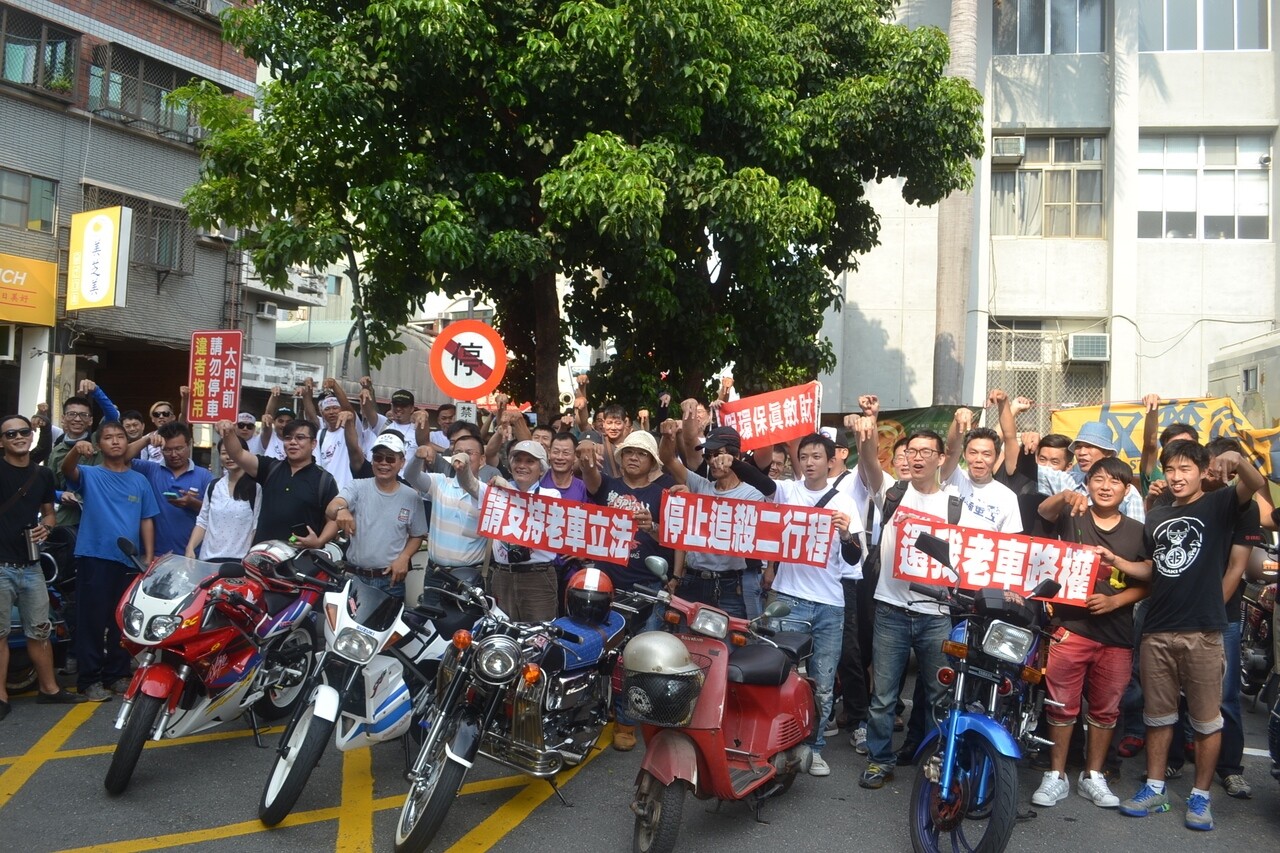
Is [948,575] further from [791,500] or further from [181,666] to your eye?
[181,666]

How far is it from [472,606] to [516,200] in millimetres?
6205

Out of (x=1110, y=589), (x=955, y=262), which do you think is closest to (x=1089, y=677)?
(x=1110, y=589)

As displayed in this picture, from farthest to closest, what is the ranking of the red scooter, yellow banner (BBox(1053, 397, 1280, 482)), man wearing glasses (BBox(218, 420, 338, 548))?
yellow banner (BBox(1053, 397, 1280, 482)), man wearing glasses (BBox(218, 420, 338, 548)), the red scooter

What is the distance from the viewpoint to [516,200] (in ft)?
33.8

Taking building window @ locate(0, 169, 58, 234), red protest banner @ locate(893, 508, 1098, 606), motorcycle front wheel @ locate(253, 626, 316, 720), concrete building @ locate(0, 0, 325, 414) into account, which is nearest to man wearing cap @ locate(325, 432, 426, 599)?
motorcycle front wheel @ locate(253, 626, 316, 720)

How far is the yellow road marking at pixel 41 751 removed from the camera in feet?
16.9

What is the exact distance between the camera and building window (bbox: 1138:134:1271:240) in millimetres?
17141

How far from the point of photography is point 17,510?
6398 millimetres

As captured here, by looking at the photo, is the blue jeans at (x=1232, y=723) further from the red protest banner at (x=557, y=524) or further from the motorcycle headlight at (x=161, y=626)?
the motorcycle headlight at (x=161, y=626)

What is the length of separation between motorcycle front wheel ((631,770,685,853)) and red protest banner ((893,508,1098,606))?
177cm

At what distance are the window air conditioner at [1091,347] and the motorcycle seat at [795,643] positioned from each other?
13342mm

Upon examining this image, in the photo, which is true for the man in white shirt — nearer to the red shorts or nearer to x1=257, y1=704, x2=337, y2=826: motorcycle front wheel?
the red shorts

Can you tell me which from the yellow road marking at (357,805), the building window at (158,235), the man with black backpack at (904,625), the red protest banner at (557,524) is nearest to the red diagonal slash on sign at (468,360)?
the red protest banner at (557,524)

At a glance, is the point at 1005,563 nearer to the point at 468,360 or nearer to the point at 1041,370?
the point at 468,360
